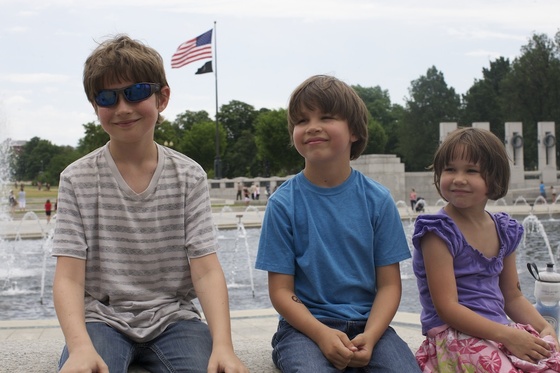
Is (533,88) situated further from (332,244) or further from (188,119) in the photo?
(332,244)

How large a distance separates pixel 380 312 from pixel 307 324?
1.04 ft

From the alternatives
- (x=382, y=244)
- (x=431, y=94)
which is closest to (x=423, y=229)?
(x=382, y=244)

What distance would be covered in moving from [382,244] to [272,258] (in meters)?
0.48

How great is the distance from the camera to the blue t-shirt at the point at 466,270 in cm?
305

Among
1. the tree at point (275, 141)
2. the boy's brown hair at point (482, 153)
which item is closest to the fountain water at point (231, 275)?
the boy's brown hair at point (482, 153)

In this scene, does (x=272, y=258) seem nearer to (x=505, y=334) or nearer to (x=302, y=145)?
(x=302, y=145)

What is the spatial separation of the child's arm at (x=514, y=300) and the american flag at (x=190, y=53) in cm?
2855

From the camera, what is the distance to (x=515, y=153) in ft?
131

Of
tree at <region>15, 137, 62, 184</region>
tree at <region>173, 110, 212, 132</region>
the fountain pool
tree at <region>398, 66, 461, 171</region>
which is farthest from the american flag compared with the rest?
tree at <region>15, 137, 62, 184</region>

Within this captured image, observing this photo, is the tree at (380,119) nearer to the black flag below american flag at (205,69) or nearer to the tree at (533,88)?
the tree at (533,88)

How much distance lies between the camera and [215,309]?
2836 millimetres

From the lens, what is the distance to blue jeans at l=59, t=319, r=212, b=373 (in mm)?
2725

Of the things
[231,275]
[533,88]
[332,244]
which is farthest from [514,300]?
[533,88]

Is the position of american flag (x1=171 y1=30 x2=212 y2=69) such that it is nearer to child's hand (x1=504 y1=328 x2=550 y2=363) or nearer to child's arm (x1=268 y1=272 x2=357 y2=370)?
child's arm (x1=268 y1=272 x2=357 y2=370)
